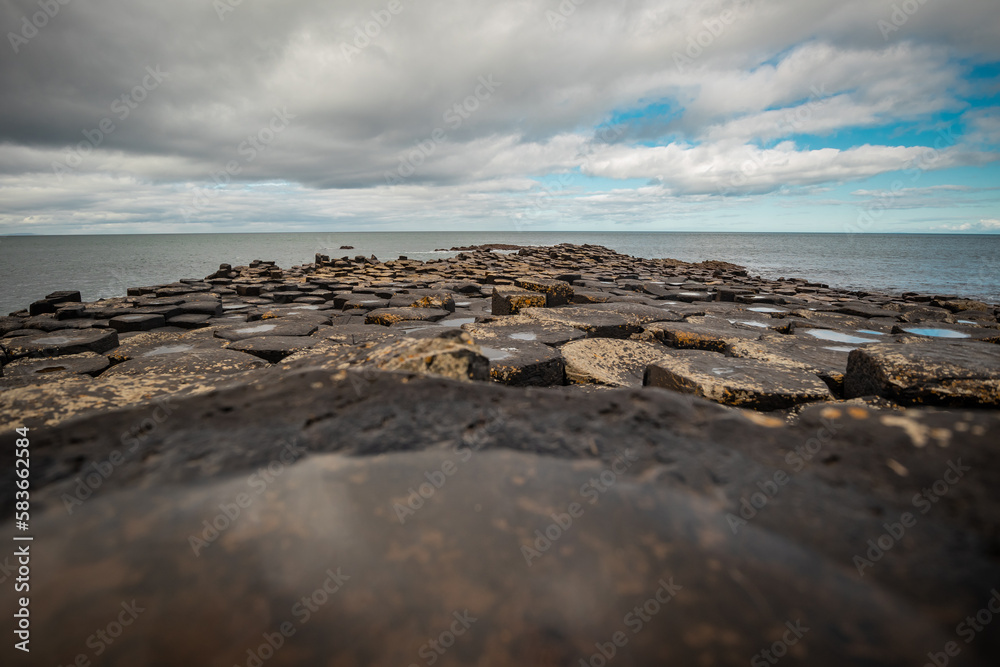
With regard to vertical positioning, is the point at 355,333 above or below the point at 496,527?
below

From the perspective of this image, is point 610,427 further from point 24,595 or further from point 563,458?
point 24,595

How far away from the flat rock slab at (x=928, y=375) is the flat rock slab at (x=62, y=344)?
20.4 feet

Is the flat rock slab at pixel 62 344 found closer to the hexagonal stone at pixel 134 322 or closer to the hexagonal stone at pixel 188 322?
the hexagonal stone at pixel 134 322

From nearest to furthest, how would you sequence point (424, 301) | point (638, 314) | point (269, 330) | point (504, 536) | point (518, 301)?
point (504, 536) → point (269, 330) → point (638, 314) → point (518, 301) → point (424, 301)

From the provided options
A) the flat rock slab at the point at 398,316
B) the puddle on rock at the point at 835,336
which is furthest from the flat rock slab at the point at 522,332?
the puddle on rock at the point at 835,336

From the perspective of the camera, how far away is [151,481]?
1093mm

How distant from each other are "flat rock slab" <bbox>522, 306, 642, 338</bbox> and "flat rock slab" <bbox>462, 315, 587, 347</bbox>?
13 cm

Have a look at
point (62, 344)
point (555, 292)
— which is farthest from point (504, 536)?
point (555, 292)

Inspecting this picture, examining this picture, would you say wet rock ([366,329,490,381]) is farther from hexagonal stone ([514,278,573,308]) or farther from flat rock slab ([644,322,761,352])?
hexagonal stone ([514,278,573,308])

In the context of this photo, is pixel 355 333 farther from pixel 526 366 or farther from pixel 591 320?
pixel 591 320

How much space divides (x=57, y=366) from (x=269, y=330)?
1618mm

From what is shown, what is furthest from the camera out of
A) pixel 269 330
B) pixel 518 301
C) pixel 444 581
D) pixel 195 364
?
pixel 518 301

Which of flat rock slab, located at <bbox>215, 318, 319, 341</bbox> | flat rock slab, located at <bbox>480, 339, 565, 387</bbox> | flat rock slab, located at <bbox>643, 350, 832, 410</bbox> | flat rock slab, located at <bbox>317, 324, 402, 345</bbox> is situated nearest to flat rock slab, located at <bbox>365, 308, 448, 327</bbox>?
flat rock slab, located at <bbox>317, 324, 402, 345</bbox>

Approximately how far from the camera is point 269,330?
464 centimetres
